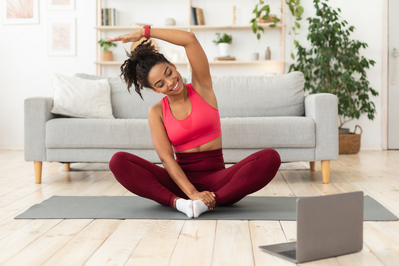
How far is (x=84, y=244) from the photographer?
1.37m

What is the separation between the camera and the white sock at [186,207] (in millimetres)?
1663

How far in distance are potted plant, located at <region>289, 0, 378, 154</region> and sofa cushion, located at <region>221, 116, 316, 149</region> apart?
1.84 meters

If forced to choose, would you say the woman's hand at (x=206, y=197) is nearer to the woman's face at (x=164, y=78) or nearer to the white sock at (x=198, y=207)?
the white sock at (x=198, y=207)

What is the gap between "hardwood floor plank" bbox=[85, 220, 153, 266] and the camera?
1.22m

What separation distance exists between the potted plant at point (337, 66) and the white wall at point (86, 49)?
1.01ft

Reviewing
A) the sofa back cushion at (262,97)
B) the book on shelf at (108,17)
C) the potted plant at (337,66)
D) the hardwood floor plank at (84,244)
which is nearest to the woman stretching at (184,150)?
the hardwood floor plank at (84,244)

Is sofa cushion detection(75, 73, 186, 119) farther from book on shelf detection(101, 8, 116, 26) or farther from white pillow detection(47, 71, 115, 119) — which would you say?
book on shelf detection(101, 8, 116, 26)

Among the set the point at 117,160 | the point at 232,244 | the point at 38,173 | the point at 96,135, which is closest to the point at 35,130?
the point at 38,173

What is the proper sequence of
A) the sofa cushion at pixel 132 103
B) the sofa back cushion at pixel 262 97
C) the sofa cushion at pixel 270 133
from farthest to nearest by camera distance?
1. the sofa cushion at pixel 132 103
2. the sofa back cushion at pixel 262 97
3. the sofa cushion at pixel 270 133

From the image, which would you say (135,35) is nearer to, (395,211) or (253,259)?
(253,259)

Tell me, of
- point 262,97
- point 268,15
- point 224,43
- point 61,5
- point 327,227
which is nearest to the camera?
point 327,227

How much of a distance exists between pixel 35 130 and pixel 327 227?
2.13 m

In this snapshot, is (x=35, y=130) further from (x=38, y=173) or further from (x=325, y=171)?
(x=325, y=171)

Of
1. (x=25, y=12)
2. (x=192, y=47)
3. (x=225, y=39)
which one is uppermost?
(x=25, y=12)
